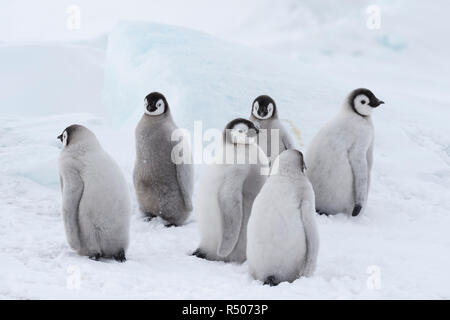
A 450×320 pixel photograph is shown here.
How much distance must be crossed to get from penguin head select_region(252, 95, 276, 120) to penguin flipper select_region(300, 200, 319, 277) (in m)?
1.81

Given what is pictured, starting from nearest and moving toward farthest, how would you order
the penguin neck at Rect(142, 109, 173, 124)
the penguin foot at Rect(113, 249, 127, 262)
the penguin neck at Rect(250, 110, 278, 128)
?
the penguin foot at Rect(113, 249, 127, 262), the penguin neck at Rect(142, 109, 173, 124), the penguin neck at Rect(250, 110, 278, 128)

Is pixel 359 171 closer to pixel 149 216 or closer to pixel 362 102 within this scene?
pixel 362 102

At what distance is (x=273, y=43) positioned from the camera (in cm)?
2116

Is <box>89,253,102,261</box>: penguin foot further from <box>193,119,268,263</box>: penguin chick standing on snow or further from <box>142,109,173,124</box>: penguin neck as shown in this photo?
<box>142,109,173,124</box>: penguin neck

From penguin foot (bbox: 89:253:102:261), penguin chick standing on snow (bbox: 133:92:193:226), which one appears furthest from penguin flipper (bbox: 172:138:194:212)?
penguin foot (bbox: 89:253:102:261)

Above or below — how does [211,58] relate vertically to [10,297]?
above

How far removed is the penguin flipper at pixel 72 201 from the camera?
306 cm

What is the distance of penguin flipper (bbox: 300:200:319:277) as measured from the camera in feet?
8.82

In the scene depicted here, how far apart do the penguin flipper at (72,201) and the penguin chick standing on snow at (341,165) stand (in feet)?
6.12

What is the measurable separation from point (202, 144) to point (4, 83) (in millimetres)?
8552

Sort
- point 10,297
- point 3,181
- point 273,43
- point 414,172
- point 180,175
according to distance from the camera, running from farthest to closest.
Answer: point 273,43 → point 414,172 → point 3,181 → point 180,175 → point 10,297
